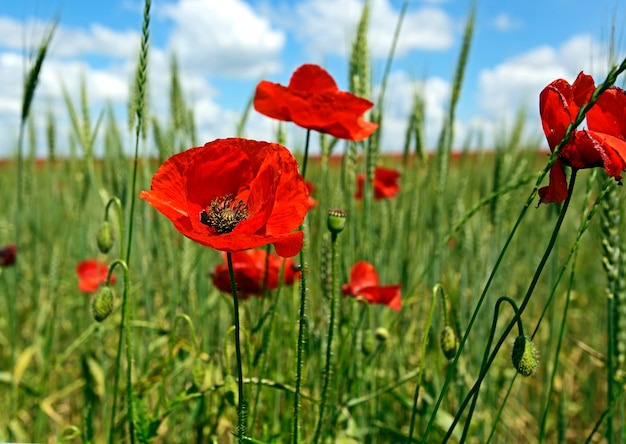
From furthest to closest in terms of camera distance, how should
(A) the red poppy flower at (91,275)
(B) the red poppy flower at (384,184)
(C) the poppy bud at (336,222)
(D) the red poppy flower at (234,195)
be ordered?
(B) the red poppy flower at (384,184) → (A) the red poppy flower at (91,275) → (C) the poppy bud at (336,222) → (D) the red poppy flower at (234,195)

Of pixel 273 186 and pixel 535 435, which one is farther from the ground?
pixel 273 186

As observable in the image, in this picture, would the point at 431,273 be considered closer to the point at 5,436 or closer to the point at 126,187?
the point at 126,187

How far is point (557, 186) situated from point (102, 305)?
Answer: 1.67 feet

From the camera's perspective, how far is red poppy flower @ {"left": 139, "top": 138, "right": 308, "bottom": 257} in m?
0.50

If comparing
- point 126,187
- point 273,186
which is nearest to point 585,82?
point 273,186

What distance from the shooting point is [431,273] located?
1.40 m

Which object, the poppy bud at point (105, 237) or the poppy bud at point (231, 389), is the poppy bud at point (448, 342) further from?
the poppy bud at point (105, 237)

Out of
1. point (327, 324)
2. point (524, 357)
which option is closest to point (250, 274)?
point (327, 324)

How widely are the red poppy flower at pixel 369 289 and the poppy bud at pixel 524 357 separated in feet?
1.40

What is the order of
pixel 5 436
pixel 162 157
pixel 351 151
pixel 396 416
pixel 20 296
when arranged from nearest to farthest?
pixel 351 151, pixel 5 436, pixel 396 416, pixel 162 157, pixel 20 296

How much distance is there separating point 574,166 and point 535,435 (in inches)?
47.8

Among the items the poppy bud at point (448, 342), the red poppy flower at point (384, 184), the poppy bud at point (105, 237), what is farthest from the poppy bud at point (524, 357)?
the red poppy flower at point (384, 184)

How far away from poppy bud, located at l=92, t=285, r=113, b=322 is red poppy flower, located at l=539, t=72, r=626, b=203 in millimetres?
492

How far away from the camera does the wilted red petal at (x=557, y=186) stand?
53 cm
